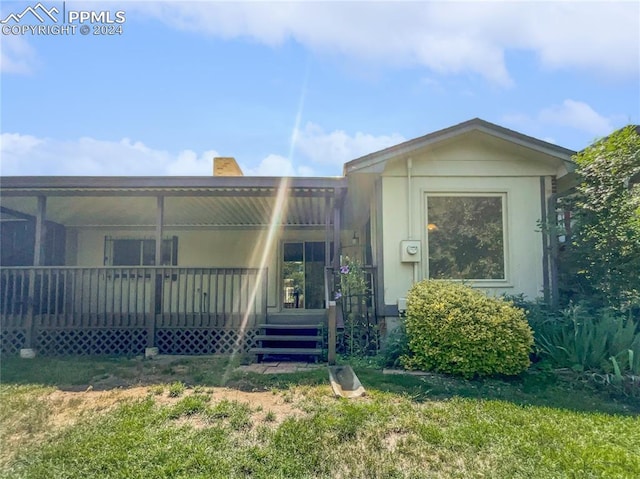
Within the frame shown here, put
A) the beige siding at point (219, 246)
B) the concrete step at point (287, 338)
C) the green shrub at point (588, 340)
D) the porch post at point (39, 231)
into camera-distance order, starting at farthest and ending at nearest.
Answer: the beige siding at point (219, 246), the porch post at point (39, 231), the concrete step at point (287, 338), the green shrub at point (588, 340)

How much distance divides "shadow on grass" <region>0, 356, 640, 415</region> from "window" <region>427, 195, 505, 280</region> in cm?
231

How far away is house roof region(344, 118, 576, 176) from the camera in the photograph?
22.4 feet

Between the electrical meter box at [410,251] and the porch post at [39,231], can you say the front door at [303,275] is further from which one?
the porch post at [39,231]

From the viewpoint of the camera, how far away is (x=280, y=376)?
5.20 m

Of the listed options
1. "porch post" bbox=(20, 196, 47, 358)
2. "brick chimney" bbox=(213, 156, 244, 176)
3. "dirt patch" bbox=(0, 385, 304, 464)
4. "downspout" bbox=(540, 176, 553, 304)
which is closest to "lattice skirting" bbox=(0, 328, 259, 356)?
"porch post" bbox=(20, 196, 47, 358)

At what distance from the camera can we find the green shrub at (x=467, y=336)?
501 centimetres

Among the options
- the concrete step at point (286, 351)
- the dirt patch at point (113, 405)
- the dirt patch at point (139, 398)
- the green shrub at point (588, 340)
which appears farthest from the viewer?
the concrete step at point (286, 351)

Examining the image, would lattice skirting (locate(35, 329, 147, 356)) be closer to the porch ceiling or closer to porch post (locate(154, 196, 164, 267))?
porch post (locate(154, 196, 164, 267))

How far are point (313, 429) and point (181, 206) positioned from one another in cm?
662

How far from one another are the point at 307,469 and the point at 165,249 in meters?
9.14

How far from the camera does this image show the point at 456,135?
6949 millimetres

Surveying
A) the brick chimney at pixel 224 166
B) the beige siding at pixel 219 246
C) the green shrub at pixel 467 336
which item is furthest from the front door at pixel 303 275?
the green shrub at pixel 467 336

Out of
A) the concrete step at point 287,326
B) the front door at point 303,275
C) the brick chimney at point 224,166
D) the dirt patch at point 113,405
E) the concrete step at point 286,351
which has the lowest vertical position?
the dirt patch at point 113,405

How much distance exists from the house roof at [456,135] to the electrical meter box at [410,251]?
149cm
